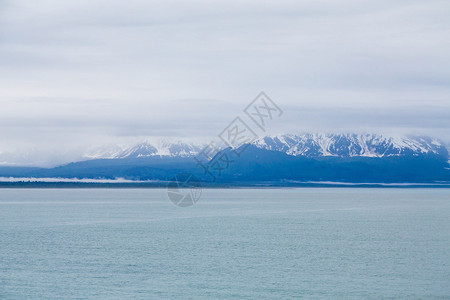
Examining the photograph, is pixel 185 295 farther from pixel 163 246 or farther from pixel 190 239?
pixel 190 239

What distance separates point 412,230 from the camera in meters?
68.0

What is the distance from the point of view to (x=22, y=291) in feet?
112

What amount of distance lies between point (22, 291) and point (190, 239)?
24481mm

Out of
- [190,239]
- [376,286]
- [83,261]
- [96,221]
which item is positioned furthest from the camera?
[96,221]

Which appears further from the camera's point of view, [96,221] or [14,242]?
[96,221]

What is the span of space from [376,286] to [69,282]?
15.4 meters

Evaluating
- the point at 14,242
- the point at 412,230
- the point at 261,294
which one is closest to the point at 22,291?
the point at 261,294

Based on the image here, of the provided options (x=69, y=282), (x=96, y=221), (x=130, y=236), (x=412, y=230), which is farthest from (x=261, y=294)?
(x=96, y=221)

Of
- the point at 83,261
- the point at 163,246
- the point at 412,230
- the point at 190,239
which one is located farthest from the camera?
the point at 412,230

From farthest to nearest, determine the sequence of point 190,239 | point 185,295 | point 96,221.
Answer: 1. point 96,221
2. point 190,239
3. point 185,295

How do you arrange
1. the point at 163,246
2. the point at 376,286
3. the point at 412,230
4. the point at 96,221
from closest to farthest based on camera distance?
the point at 376,286, the point at 163,246, the point at 412,230, the point at 96,221

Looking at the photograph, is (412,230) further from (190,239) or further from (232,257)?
(232,257)

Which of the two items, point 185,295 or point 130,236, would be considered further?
point 130,236

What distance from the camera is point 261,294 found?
1320 inches
